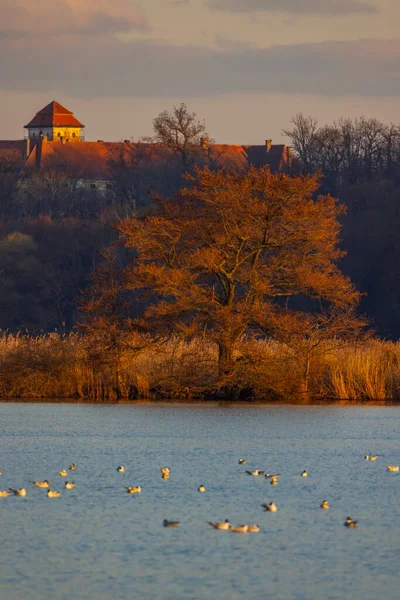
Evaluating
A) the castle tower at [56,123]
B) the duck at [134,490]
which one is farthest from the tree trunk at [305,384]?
the castle tower at [56,123]

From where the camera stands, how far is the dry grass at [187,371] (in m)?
30.4

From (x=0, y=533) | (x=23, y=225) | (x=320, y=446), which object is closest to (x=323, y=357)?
(x=320, y=446)

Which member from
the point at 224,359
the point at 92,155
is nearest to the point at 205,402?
the point at 224,359

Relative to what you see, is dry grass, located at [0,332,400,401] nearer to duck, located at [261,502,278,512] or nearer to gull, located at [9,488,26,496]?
gull, located at [9,488,26,496]

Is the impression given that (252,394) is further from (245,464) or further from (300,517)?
(300,517)

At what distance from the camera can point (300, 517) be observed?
583 inches

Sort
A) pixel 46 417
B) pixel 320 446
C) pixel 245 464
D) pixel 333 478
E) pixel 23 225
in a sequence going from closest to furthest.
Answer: pixel 333 478 < pixel 245 464 < pixel 320 446 < pixel 46 417 < pixel 23 225

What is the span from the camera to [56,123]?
550 ft

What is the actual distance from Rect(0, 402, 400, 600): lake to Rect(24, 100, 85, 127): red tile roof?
14517cm

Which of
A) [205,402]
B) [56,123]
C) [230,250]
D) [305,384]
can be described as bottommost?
[205,402]

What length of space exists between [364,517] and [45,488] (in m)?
4.38

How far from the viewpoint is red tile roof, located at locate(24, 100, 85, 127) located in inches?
6614

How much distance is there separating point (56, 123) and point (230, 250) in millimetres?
139174

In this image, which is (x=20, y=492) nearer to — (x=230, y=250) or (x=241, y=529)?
(x=241, y=529)
